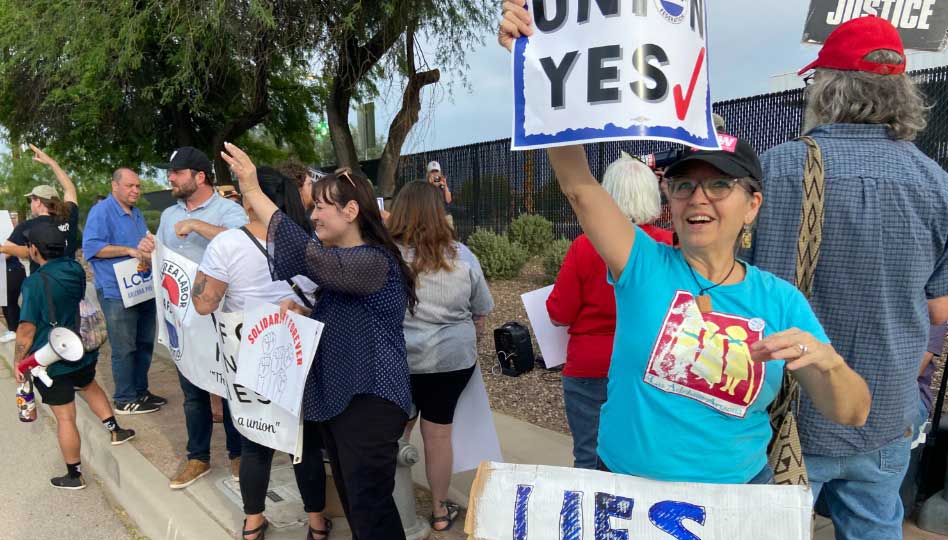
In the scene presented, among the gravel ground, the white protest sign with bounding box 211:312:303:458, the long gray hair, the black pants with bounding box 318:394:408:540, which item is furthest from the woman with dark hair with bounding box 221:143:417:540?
the gravel ground

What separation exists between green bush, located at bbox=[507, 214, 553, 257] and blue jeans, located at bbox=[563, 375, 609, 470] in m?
8.46

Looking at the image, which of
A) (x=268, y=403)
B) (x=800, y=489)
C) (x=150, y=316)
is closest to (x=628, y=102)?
(x=800, y=489)

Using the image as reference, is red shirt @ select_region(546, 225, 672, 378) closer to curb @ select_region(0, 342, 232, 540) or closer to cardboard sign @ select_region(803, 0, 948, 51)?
cardboard sign @ select_region(803, 0, 948, 51)

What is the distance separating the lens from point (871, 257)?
181 centimetres

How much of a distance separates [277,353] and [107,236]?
11.7ft

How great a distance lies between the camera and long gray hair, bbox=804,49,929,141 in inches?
74.6

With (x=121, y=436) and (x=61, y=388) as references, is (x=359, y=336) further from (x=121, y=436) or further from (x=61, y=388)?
(x=121, y=436)

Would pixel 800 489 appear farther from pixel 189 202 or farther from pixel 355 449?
pixel 189 202

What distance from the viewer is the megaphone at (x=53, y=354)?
4.00 meters

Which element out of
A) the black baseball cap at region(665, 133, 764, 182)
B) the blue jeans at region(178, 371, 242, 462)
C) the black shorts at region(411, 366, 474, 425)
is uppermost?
the black baseball cap at region(665, 133, 764, 182)

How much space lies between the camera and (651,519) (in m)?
1.59

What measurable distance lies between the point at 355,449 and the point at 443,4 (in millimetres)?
7942

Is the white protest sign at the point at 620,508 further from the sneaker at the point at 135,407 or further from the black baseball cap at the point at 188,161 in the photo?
the sneaker at the point at 135,407

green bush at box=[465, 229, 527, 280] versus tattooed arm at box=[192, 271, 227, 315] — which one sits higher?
tattooed arm at box=[192, 271, 227, 315]
